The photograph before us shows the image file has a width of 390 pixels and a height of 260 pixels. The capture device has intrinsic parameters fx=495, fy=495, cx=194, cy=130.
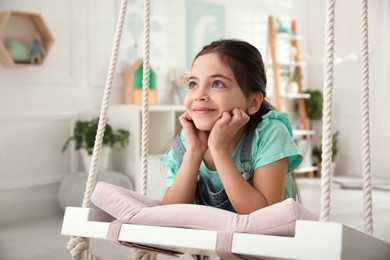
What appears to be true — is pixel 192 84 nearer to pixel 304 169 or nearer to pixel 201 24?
pixel 201 24

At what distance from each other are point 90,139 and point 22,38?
2.72 ft

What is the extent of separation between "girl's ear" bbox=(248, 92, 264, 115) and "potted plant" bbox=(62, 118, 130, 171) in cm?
217

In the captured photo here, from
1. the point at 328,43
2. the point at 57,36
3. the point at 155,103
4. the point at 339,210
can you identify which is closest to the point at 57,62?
the point at 57,36

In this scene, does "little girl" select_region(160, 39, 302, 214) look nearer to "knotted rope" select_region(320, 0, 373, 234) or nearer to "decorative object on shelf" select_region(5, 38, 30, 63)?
"knotted rope" select_region(320, 0, 373, 234)

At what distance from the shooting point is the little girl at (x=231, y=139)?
1221 millimetres

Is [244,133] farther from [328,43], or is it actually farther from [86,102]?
[86,102]

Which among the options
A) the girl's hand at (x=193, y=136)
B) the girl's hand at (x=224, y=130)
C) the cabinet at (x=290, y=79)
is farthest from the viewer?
the cabinet at (x=290, y=79)

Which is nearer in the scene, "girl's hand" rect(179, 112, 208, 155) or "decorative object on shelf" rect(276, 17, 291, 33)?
"girl's hand" rect(179, 112, 208, 155)

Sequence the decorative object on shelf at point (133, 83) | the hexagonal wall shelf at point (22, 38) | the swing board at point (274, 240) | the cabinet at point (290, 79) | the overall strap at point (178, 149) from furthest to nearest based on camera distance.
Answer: the cabinet at point (290, 79) → the decorative object on shelf at point (133, 83) → the hexagonal wall shelf at point (22, 38) → the overall strap at point (178, 149) → the swing board at point (274, 240)

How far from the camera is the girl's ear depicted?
1400 millimetres

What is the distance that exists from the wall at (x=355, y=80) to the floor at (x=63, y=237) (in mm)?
1262

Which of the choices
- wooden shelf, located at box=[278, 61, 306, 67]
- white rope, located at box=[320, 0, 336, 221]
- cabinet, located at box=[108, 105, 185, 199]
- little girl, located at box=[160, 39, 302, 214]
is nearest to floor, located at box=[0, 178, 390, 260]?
cabinet, located at box=[108, 105, 185, 199]

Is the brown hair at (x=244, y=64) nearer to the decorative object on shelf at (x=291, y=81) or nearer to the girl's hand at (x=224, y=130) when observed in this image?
the girl's hand at (x=224, y=130)

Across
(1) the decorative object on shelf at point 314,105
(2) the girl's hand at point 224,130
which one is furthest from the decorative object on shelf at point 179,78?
(2) the girl's hand at point 224,130
